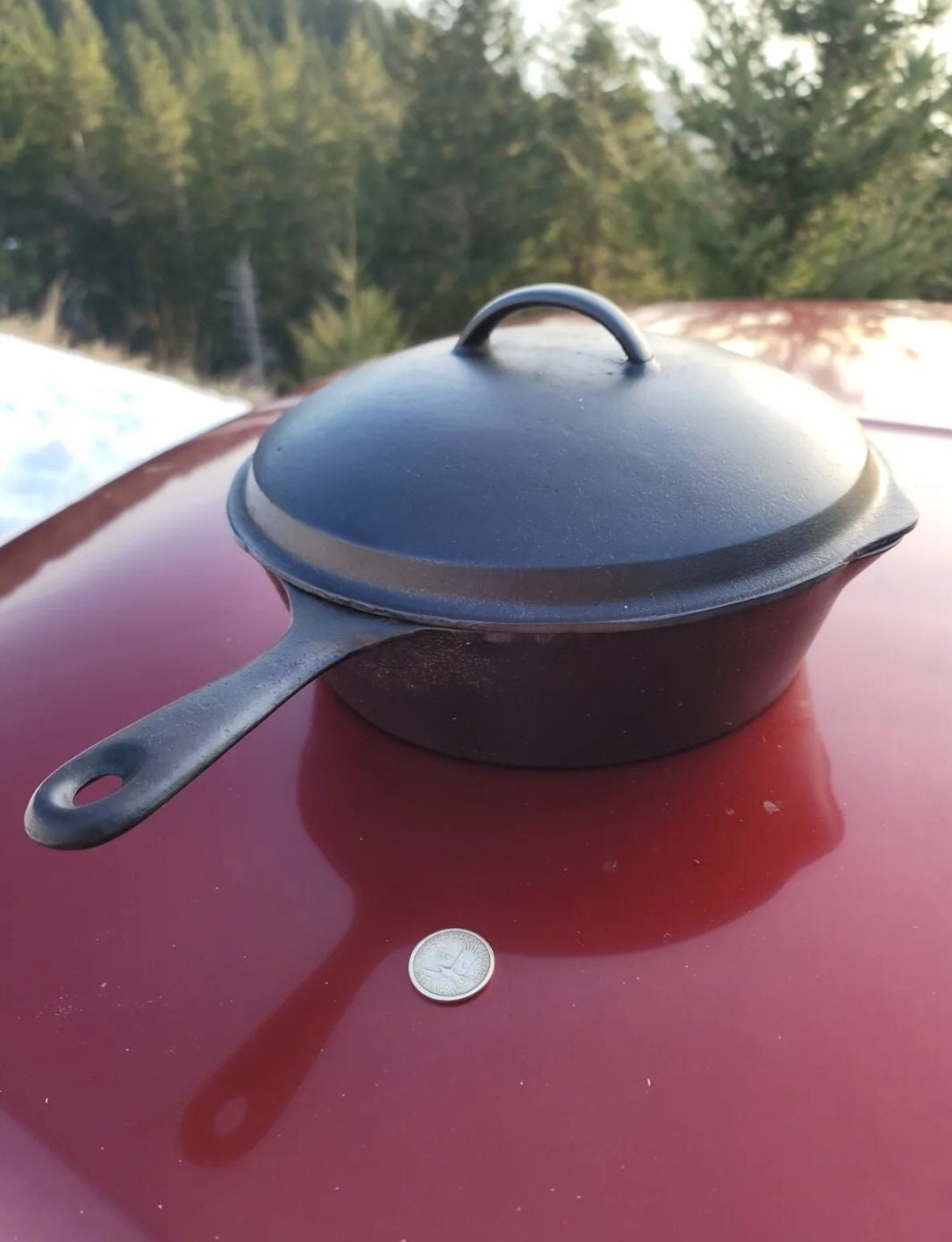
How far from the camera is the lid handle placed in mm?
876

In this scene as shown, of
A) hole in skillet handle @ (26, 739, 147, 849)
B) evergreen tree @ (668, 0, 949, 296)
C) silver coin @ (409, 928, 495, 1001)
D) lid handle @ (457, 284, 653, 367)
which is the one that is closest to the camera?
hole in skillet handle @ (26, 739, 147, 849)

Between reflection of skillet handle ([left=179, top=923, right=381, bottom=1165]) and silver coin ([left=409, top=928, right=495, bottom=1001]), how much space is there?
39mm

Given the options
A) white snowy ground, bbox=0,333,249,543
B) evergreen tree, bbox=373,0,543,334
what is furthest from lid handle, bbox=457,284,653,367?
evergreen tree, bbox=373,0,543,334

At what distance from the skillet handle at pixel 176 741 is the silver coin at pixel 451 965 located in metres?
0.24

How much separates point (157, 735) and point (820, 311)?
7.12 ft

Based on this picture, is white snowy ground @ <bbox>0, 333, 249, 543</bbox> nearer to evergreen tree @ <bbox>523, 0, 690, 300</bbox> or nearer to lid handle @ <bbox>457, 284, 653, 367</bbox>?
lid handle @ <bbox>457, 284, 653, 367</bbox>

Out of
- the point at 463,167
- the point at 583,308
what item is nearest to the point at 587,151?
the point at 463,167

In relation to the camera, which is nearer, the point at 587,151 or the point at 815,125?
the point at 815,125

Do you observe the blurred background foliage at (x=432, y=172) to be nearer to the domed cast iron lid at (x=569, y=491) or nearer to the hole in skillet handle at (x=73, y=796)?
the domed cast iron lid at (x=569, y=491)

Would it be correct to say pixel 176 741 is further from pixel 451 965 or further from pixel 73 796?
pixel 451 965

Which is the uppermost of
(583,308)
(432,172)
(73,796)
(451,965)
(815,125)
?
(583,308)

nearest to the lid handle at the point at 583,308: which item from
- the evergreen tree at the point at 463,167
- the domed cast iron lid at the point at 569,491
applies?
the domed cast iron lid at the point at 569,491

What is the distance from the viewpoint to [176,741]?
1.99ft

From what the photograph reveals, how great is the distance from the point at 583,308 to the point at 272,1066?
714 mm
